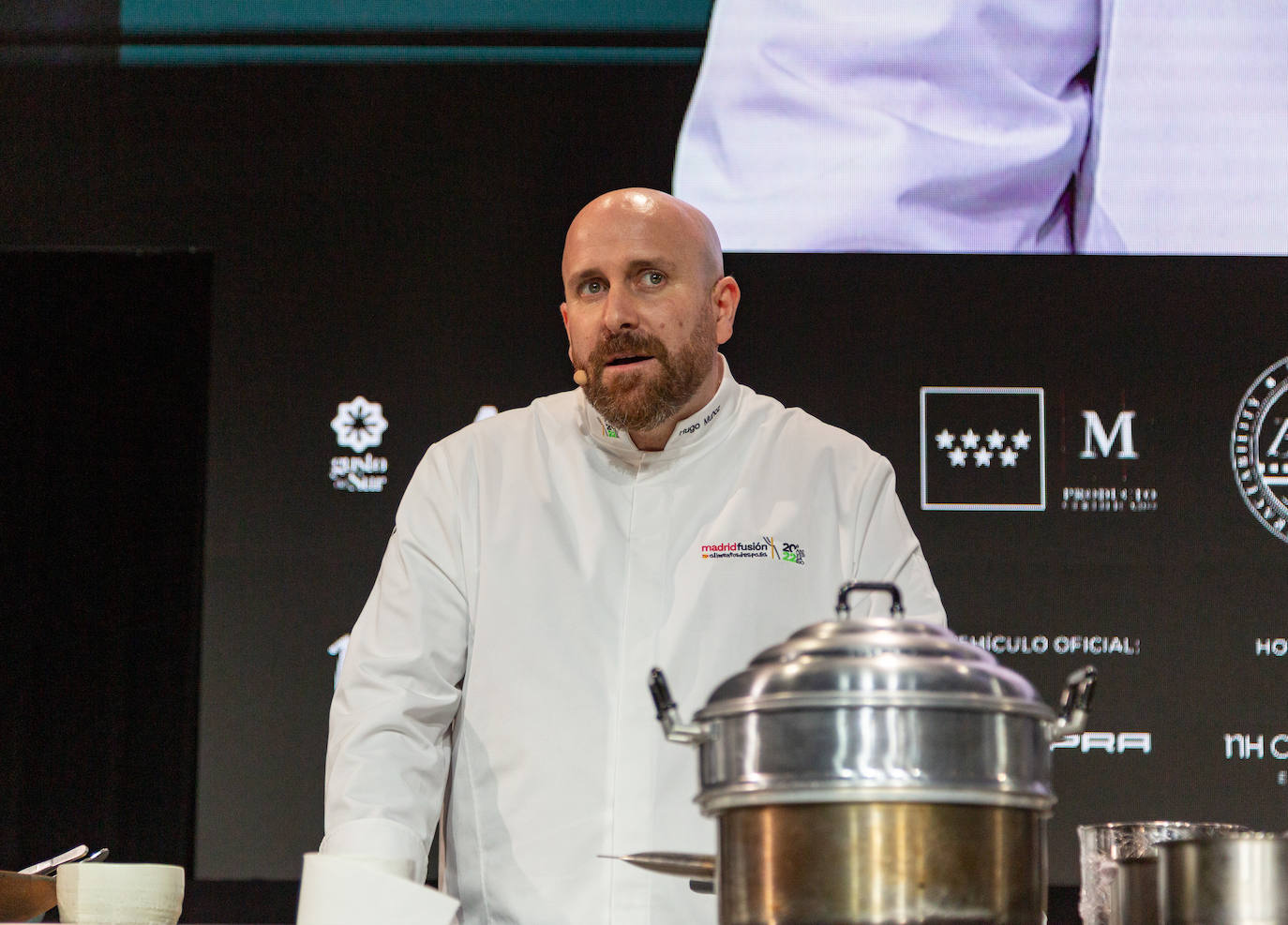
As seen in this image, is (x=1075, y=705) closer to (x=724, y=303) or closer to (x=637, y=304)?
(x=637, y=304)

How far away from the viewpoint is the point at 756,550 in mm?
1917

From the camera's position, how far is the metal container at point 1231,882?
3.38 ft

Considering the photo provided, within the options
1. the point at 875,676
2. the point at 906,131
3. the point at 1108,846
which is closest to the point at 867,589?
the point at 875,676

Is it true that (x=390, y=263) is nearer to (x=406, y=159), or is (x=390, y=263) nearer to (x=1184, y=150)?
(x=406, y=159)

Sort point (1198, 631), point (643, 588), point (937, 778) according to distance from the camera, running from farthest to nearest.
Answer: point (1198, 631) < point (643, 588) < point (937, 778)

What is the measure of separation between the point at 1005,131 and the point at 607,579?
1435 millimetres

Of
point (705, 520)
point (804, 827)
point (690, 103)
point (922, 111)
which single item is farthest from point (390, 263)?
point (804, 827)

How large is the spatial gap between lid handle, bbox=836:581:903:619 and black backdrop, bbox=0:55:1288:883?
1.79 m

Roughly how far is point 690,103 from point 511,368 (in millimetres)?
601

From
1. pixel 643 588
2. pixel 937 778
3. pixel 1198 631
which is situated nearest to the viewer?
pixel 937 778

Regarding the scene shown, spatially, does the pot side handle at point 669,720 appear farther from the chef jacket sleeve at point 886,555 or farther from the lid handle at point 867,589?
the chef jacket sleeve at point 886,555

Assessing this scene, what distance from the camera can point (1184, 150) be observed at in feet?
9.53

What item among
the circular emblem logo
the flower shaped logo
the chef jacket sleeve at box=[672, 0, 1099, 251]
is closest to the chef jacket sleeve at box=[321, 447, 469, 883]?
the flower shaped logo

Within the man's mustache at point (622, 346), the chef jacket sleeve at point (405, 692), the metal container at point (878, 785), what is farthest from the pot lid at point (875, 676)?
the man's mustache at point (622, 346)
